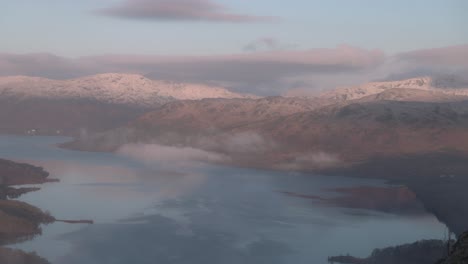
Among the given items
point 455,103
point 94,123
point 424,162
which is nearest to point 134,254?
point 424,162

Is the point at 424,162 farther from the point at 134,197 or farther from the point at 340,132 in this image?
the point at 134,197

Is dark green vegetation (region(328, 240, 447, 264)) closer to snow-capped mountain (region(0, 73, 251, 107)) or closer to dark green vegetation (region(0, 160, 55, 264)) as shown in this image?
dark green vegetation (region(0, 160, 55, 264))

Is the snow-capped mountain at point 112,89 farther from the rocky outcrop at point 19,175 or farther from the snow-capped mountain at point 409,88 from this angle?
the rocky outcrop at point 19,175

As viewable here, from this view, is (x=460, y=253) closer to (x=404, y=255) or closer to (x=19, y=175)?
(x=404, y=255)

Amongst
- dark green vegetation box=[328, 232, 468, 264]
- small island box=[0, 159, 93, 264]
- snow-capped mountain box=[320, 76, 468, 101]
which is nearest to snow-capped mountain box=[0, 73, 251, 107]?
snow-capped mountain box=[320, 76, 468, 101]

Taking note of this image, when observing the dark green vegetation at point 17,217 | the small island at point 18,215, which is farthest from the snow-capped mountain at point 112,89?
the dark green vegetation at point 17,217

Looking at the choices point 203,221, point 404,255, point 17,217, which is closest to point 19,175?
point 17,217
